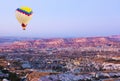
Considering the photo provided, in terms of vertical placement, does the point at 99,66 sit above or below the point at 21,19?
below

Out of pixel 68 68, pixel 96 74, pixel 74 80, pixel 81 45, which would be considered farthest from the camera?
pixel 81 45

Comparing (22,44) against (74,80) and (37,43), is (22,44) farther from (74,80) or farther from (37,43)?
(74,80)

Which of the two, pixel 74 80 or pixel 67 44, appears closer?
pixel 74 80

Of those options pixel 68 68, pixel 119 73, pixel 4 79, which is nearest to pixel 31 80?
pixel 4 79

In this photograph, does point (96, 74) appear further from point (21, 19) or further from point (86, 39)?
point (86, 39)

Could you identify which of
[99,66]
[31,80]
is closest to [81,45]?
[99,66]

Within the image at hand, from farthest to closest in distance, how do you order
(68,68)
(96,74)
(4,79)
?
(68,68)
(96,74)
(4,79)
